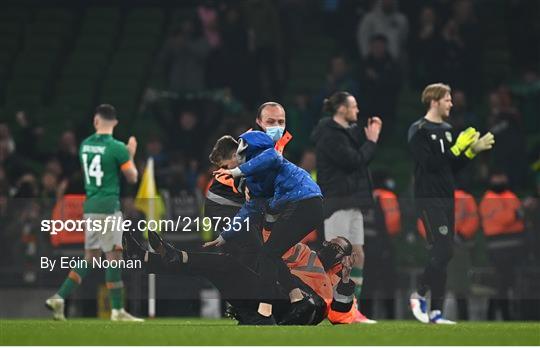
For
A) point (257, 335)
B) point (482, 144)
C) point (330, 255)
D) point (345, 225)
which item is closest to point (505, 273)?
point (345, 225)

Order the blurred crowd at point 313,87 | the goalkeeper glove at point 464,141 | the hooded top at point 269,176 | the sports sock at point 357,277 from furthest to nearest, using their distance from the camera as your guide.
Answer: the blurred crowd at point 313,87 < the sports sock at point 357,277 < the goalkeeper glove at point 464,141 < the hooded top at point 269,176

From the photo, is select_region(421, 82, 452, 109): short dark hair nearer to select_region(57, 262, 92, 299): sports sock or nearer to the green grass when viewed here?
the green grass

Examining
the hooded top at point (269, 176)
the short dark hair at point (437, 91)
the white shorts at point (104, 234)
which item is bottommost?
the white shorts at point (104, 234)

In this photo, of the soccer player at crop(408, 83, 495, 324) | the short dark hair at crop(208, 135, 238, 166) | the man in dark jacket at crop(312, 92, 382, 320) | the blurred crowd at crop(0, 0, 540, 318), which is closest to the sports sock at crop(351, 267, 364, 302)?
the man in dark jacket at crop(312, 92, 382, 320)

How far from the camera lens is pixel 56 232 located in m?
16.4

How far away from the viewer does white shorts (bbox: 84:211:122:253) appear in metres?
15.8

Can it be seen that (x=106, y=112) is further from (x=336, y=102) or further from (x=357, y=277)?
(x=357, y=277)

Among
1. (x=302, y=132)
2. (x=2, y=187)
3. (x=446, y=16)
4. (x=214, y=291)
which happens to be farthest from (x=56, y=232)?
(x=446, y=16)

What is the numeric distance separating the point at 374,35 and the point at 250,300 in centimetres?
999

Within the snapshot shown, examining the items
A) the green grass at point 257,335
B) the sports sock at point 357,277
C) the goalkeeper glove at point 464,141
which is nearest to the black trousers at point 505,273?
the sports sock at point 357,277

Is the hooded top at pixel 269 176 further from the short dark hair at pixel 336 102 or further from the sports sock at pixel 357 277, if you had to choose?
the sports sock at pixel 357 277

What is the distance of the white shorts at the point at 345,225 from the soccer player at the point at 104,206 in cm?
194

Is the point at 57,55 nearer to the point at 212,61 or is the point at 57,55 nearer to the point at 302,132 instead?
the point at 212,61

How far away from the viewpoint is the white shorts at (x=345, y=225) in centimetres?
1592
